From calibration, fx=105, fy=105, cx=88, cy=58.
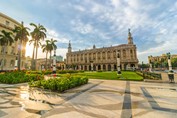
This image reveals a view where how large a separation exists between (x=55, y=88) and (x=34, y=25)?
102ft

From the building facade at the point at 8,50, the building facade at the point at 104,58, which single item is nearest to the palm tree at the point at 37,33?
the building facade at the point at 8,50

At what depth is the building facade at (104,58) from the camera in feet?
226

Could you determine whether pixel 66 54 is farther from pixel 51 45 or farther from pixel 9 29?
pixel 9 29

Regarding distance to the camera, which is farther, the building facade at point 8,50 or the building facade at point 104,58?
the building facade at point 104,58

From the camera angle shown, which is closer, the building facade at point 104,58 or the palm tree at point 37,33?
the palm tree at point 37,33

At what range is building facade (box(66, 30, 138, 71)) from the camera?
68.9m

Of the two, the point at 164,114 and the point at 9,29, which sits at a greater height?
the point at 9,29

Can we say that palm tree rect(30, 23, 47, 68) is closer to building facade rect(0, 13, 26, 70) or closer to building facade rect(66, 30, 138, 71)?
building facade rect(0, 13, 26, 70)

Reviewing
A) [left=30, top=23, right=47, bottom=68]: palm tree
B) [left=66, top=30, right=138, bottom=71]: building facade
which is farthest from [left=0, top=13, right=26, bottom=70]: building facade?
[left=66, top=30, right=138, bottom=71]: building facade

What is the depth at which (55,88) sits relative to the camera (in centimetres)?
881

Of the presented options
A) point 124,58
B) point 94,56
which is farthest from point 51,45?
point 124,58

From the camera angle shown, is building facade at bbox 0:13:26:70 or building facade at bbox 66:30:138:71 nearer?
building facade at bbox 0:13:26:70

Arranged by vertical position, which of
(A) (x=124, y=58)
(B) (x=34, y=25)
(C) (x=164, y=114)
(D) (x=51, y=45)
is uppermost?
(B) (x=34, y=25)

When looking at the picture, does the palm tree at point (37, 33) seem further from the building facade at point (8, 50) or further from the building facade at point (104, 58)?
the building facade at point (104, 58)
